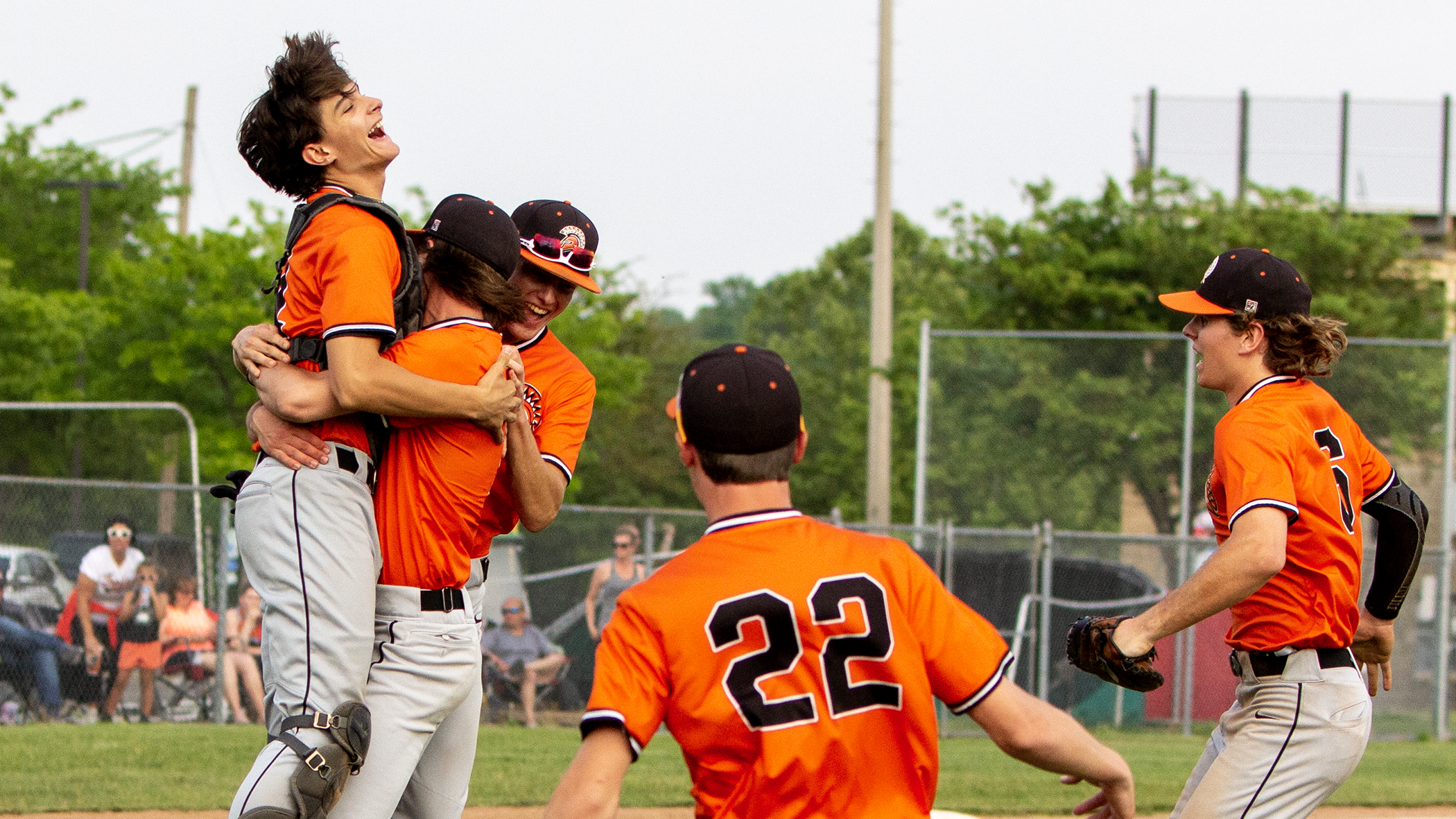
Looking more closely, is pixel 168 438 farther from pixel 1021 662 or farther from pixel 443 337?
pixel 443 337

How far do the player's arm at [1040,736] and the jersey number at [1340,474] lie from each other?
5.25 ft

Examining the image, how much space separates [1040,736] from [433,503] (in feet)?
5.33

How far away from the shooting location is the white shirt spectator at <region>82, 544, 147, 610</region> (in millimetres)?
10500

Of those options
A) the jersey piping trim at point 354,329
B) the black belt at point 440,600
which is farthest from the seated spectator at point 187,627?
the jersey piping trim at point 354,329

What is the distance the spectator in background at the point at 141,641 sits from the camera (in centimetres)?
1042

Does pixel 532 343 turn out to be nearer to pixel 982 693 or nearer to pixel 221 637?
pixel 982 693

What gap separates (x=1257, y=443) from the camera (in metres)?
3.53

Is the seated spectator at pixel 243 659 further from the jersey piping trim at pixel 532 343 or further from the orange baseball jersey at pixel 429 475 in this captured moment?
the orange baseball jersey at pixel 429 475

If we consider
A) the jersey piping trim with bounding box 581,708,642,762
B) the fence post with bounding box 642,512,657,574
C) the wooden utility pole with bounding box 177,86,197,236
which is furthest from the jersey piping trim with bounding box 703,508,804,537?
the wooden utility pole with bounding box 177,86,197,236

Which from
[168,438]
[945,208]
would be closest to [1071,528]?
[945,208]

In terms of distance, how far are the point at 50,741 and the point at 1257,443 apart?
26.7ft

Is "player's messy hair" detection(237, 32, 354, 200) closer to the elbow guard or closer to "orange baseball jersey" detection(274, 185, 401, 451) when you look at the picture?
"orange baseball jersey" detection(274, 185, 401, 451)

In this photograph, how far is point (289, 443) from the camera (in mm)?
3174

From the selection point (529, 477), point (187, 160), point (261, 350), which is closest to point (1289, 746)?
point (529, 477)
